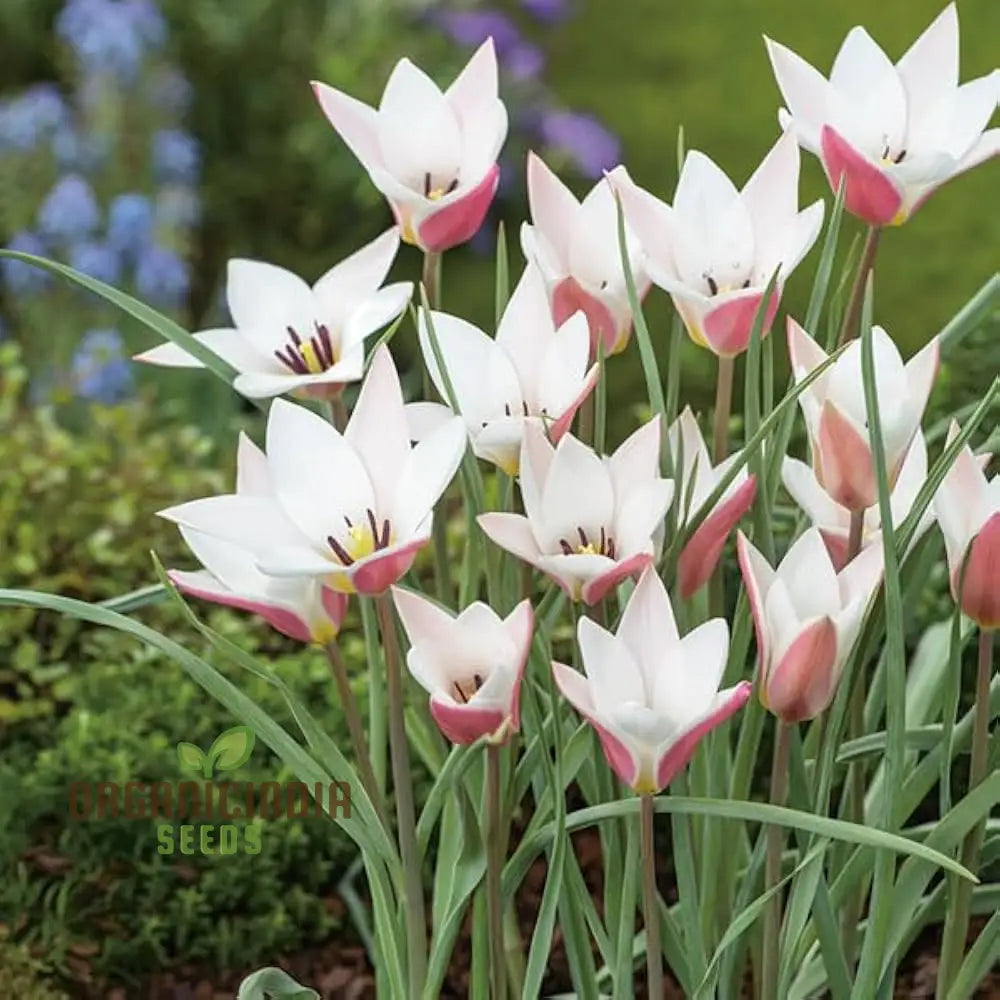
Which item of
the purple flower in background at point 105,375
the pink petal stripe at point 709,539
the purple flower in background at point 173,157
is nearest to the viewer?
the pink petal stripe at point 709,539

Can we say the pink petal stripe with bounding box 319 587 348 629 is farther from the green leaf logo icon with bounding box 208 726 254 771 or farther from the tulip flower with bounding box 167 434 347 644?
the green leaf logo icon with bounding box 208 726 254 771

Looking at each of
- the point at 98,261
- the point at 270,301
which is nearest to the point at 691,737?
the point at 270,301

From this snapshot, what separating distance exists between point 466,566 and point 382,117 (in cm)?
27

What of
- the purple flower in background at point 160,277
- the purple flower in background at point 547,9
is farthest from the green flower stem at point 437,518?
the purple flower in background at point 547,9

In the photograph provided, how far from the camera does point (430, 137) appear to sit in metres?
1.08

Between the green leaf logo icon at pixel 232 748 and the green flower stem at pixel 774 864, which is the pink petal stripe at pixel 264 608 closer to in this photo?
the green flower stem at pixel 774 864

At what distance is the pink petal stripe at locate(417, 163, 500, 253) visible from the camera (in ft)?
3.40

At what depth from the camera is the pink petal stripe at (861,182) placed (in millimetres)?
1012

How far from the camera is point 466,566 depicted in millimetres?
1131

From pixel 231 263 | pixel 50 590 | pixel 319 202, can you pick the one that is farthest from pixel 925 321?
pixel 231 263

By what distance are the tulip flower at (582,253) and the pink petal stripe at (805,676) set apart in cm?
24

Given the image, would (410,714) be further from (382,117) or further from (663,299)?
(663,299)

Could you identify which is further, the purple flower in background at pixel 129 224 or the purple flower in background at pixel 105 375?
the purple flower in background at pixel 129 224

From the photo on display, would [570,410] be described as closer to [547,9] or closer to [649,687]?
[649,687]
